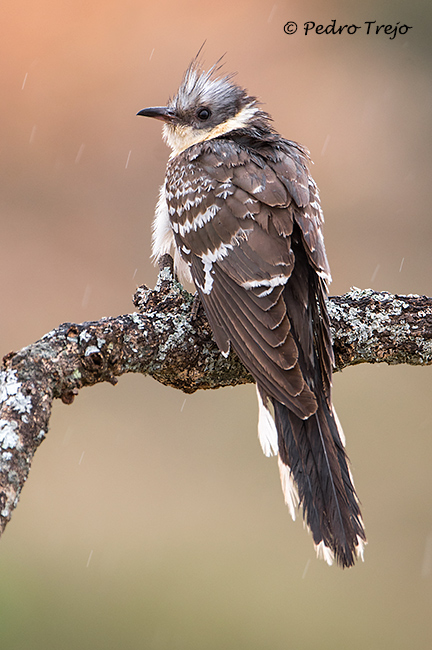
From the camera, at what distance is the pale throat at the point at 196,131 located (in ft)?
7.36

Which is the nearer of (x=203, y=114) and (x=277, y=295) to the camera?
(x=277, y=295)

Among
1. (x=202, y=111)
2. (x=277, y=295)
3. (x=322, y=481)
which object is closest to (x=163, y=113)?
(x=202, y=111)

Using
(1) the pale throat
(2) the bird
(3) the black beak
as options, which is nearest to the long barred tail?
(2) the bird

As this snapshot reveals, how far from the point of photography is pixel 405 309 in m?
1.69

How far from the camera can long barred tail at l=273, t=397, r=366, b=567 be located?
141cm

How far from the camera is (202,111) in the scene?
229 cm

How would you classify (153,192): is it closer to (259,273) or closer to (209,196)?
(209,196)

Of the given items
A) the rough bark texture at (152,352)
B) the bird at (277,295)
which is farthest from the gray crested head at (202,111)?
the rough bark texture at (152,352)

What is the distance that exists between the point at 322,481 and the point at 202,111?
1415mm

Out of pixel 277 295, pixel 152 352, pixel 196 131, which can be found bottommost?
pixel 152 352

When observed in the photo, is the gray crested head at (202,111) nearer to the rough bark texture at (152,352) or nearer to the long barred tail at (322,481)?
the rough bark texture at (152,352)

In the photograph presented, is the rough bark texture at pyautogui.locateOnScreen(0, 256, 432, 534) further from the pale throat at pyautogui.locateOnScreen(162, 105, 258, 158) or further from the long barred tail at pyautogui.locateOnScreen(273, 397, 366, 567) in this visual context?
the pale throat at pyautogui.locateOnScreen(162, 105, 258, 158)

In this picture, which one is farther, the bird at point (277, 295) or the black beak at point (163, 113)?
the black beak at point (163, 113)

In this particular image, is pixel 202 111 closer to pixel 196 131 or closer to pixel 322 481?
pixel 196 131
